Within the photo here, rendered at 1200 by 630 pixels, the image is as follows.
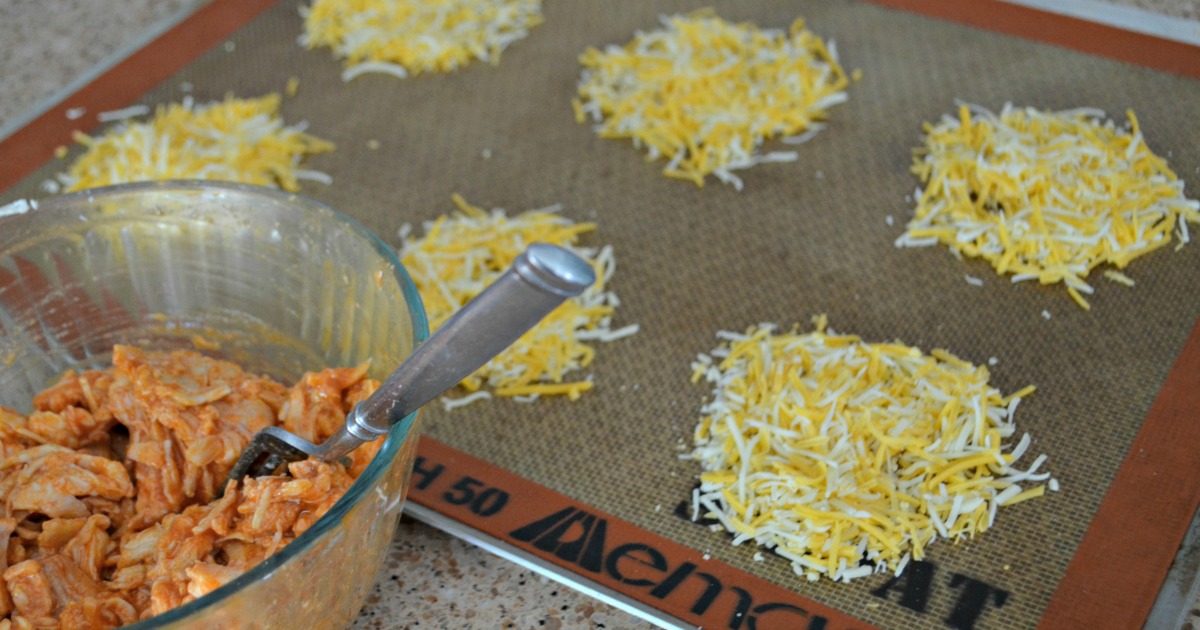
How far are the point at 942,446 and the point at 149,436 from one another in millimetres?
705

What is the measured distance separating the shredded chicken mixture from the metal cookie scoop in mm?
33

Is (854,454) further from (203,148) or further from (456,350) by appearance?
(203,148)

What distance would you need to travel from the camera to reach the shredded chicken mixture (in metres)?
0.83

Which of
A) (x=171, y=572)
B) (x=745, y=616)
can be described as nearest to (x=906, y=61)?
(x=745, y=616)

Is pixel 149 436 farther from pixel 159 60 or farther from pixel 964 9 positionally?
pixel 964 9

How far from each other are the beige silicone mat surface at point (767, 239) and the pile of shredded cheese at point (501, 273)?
0.08 ft

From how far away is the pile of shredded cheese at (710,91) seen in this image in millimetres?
1540

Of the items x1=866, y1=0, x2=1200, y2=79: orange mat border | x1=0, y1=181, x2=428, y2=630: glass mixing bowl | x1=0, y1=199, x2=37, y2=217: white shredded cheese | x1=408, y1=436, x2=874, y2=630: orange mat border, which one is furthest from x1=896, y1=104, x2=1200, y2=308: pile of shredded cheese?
x1=0, y1=199, x2=37, y2=217: white shredded cheese

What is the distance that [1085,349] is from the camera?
3.96ft

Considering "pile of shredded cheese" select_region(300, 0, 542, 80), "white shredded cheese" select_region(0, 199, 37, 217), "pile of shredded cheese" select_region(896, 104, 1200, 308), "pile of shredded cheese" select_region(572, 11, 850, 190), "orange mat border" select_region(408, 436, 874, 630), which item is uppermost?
"white shredded cheese" select_region(0, 199, 37, 217)

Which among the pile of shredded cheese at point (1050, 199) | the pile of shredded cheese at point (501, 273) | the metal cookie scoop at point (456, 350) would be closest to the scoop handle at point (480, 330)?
the metal cookie scoop at point (456, 350)

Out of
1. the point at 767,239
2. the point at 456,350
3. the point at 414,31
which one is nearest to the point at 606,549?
the point at 456,350

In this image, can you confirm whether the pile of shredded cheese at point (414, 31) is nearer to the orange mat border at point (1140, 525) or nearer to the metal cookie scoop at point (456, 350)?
the metal cookie scoop at point (456, 350)

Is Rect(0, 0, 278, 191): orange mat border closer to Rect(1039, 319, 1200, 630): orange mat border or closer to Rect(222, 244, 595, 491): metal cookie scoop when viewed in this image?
Rect(222, 244, 595, 491): metal cookie scoop
